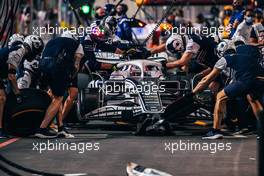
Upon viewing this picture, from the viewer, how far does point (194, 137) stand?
1659 centimetres

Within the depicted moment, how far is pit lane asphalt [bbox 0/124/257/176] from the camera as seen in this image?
12.3 m

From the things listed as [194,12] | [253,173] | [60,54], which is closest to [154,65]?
[60,54]

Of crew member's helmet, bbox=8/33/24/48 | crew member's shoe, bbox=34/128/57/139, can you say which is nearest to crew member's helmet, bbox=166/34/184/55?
crew member's helmet, bbox=8/33/24/48

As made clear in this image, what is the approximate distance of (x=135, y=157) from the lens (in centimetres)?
1368

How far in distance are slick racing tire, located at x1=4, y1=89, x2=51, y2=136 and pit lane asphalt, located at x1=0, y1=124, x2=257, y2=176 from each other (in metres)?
0.49

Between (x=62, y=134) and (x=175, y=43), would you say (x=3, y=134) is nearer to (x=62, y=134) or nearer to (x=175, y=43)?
(x=62, y=134)

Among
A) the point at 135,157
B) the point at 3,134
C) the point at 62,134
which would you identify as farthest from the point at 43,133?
the point at 135,157

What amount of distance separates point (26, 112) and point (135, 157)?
3.48m

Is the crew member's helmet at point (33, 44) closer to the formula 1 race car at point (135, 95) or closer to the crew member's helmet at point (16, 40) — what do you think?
the crew member's helmet at point (16, 40)

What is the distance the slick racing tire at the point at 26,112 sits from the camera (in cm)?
Answer: 1650

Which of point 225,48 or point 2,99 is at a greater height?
point 225,48

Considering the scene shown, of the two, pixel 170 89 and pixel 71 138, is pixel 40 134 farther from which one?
pixel 170 89

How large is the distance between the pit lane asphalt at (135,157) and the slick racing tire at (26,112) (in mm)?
494

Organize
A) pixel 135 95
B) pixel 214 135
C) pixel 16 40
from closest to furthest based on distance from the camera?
pixel 214 135 < pixel 16 40 < pixel 135 95
